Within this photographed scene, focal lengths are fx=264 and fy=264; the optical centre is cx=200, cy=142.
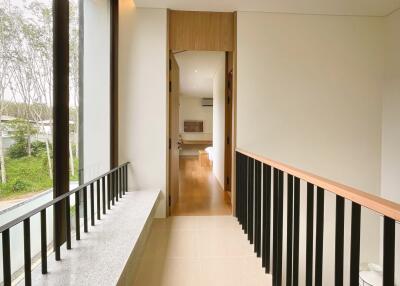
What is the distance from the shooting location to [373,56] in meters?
3.58

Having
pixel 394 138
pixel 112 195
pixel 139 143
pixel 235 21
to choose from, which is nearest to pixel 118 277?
pixel 112 195

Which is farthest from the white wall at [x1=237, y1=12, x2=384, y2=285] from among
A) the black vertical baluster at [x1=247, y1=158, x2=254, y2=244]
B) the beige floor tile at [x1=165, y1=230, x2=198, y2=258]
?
the beige floor tile at [x1=165, y1=230, x2=198, y2=258]

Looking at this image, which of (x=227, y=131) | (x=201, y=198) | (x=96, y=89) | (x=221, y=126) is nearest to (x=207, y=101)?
(x=221, y=126)

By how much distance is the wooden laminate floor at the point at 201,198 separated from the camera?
3656mm

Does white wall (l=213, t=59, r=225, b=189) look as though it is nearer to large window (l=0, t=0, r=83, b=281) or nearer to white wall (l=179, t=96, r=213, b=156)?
large window (l=0, t=0, r=83, b=281)

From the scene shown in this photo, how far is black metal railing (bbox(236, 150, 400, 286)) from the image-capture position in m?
0.89

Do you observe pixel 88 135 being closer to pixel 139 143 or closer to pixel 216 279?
pixel 139 143

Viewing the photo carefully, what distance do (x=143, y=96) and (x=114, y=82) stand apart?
0.40 m

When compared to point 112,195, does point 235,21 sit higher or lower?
higher

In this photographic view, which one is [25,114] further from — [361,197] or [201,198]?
[201,198]

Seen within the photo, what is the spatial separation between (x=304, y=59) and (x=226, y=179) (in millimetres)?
2285

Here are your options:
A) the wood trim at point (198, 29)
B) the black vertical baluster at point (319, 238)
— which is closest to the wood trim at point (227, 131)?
the wood trim at point (198, 29)

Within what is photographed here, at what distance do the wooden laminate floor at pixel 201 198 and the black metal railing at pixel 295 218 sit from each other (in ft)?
2.16

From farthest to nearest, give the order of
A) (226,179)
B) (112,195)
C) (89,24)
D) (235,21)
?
(226,179) < (235,21) < (112,195) < (89,24)
